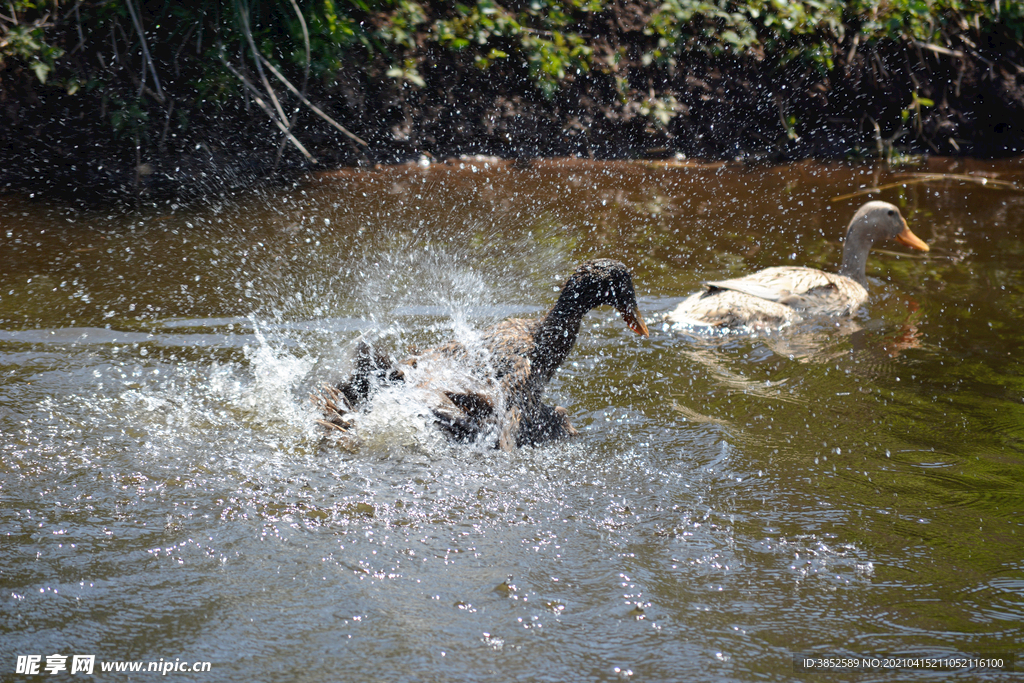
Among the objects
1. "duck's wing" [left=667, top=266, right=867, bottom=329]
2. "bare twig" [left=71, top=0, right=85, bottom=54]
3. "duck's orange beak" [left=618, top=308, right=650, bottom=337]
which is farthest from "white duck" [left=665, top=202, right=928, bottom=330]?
"bare twig" [left=71, top=0, right=85, bottom=54]

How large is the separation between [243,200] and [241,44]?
1587mm

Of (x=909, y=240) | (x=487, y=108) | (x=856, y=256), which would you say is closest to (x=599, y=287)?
(x=856, y=256)

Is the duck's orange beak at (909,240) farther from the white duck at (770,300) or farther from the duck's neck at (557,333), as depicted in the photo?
the duck's neck at (557,333)

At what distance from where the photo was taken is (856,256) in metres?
6.39

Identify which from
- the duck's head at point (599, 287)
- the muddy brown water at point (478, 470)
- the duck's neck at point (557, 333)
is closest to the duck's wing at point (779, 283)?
the muddy brown water at point (478, 470)

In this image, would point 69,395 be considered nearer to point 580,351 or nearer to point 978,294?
point 580,351

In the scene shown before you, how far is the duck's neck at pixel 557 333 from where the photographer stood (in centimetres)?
435

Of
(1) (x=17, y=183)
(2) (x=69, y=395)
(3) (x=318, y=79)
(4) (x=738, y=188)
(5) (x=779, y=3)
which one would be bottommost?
(2) (x=69, y=395)

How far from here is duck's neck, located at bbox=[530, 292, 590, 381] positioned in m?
4.35

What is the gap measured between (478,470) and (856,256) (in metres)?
4.15

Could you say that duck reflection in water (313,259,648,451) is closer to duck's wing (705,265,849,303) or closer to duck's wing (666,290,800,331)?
duck's wing (666,290,800,331)

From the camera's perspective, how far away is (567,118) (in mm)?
9477

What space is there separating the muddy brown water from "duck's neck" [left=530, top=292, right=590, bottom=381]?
320mm

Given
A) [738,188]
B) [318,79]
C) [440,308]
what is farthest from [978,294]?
[318,79]
